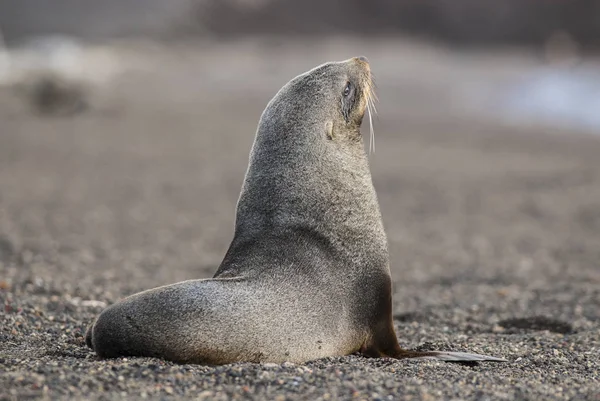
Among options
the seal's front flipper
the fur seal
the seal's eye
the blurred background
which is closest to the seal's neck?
the fur seal

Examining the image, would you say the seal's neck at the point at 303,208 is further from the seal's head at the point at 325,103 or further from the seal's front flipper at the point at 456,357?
the seal's front flipper at the point at 456,357

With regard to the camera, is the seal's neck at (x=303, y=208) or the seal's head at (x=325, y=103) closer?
the seal's neck at (x=303, y=208)

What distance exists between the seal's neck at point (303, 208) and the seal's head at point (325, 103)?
5 cm

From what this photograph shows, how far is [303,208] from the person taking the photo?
5.51 m

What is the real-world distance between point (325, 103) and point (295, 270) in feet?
3.98

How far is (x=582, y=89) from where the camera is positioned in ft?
98.1

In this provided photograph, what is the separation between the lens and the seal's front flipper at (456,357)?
5312 millimetres

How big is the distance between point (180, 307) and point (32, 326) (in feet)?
5.85

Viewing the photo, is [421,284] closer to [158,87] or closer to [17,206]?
[17,206]

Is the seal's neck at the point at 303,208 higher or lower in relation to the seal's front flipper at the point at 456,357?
higher

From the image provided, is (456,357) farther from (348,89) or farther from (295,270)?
(348,89)

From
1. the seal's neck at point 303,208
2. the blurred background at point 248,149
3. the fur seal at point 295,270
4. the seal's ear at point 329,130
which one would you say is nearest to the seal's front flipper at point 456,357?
the fur seal at point 295,270

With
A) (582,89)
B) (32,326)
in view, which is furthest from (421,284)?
(582,89)

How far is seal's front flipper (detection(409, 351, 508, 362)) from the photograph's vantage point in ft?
17.4
